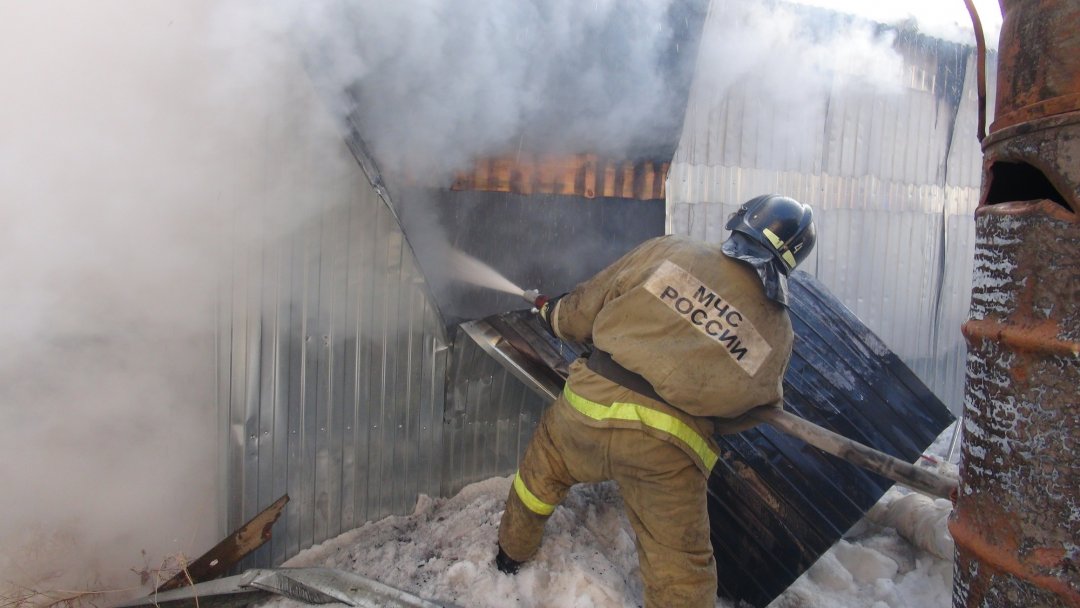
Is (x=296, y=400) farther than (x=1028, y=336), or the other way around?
(x=296, y=400)

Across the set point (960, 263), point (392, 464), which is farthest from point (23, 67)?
point (960, 263)

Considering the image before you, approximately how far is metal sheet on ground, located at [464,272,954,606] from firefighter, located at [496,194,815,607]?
25.8 inches

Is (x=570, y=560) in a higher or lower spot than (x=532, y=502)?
lower

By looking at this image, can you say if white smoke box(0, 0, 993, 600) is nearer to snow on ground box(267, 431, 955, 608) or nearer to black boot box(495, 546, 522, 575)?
snow on ground box(267, 431, 955, 608)

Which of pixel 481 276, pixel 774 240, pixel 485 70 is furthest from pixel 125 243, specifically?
pixel 774 240

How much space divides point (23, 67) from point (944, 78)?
6.06 meters

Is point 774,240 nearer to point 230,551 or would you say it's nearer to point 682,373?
point 682,373

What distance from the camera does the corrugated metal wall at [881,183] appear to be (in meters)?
4.52

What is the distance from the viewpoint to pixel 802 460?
3.23 metres

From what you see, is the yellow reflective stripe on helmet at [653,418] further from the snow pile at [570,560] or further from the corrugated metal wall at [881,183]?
the corrugated metal wall at [881,183]

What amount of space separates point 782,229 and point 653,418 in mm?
866

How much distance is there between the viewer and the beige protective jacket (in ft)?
8.01

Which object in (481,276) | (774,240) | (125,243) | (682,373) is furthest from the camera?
(481,276)

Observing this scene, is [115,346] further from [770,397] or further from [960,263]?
[960,263]
